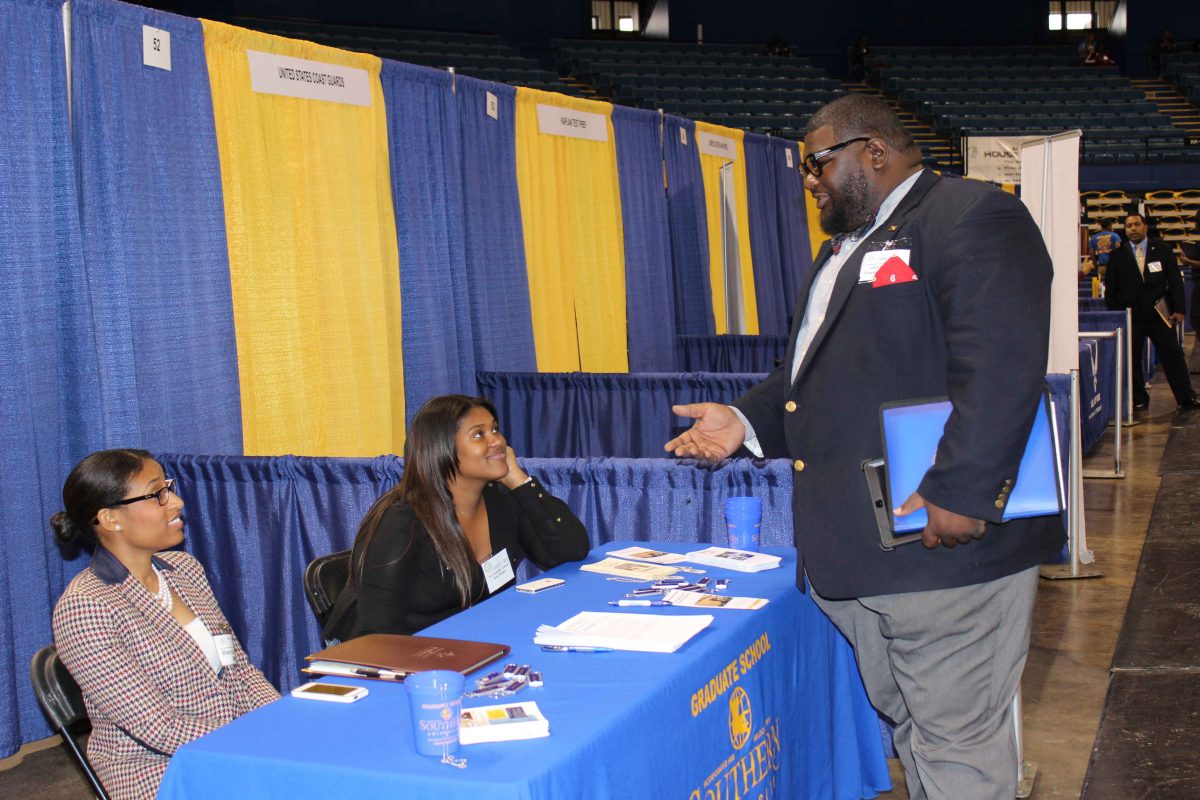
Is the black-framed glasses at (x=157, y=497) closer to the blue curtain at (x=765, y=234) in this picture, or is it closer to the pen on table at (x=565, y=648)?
the pen on table at (x=565, y=648)

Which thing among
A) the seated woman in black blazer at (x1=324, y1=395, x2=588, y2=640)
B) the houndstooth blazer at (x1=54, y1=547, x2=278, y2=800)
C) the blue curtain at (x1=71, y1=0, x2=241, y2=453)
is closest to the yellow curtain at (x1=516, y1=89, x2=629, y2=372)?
the blue curtain at (x1=71, y1=0, x2=241, y2=453)

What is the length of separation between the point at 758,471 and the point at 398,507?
44.7 inches

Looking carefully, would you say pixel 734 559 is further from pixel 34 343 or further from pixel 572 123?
pixel 572 123

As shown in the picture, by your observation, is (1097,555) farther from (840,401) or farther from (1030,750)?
(840,401)

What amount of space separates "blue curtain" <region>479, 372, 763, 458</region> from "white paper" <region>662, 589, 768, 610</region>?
3371mm

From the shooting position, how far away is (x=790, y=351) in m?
2.47

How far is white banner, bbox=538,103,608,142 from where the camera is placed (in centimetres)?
690

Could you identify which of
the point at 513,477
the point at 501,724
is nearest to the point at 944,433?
the point at 501,724

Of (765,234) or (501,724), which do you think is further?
(765,234)

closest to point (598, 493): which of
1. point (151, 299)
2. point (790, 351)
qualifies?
point (790, 351)

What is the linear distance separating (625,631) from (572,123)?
5362mm

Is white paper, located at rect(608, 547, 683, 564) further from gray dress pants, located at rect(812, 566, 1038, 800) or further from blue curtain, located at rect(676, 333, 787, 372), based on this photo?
blue curtain, located at rect(676, 333, 787, 372)

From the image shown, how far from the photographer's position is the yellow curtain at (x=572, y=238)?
6.81 m

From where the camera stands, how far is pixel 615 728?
6.15 feet
